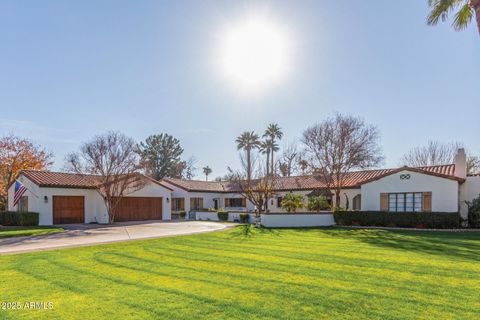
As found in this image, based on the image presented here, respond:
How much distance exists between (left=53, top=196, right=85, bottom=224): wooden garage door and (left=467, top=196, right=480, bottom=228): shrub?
28.9m

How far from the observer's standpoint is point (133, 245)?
15078mm

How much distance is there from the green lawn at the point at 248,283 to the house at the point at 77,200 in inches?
628

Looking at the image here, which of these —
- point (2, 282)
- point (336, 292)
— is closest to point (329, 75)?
point (336, 292)

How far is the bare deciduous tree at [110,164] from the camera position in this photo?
91.7 feet

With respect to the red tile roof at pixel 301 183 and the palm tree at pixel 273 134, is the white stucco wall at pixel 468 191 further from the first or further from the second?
the palm tree at pixel 273 134

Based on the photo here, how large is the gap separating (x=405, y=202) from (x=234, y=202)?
2215 centimetres

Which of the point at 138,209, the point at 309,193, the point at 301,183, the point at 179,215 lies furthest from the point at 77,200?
the point at 301,183

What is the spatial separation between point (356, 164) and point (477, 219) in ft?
35.1

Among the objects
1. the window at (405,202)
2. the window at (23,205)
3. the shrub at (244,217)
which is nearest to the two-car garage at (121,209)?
the window at (23,205)

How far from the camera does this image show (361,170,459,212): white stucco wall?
24.1m

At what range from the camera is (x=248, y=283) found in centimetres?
818

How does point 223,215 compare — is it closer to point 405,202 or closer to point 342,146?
point 342,146

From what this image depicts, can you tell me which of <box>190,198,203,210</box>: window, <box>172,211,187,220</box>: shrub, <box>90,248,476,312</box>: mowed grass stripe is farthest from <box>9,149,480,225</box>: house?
<box>90,248,476,312</box>: mowed grass stripe

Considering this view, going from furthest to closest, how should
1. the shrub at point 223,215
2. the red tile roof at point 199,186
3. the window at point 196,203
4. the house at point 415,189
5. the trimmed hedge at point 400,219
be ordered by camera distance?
the red tile roof at point 199,186
the window at point 196,203
the shrub at point 223,215
the house at point 415,189
the trimmed hedge at point 400,219
